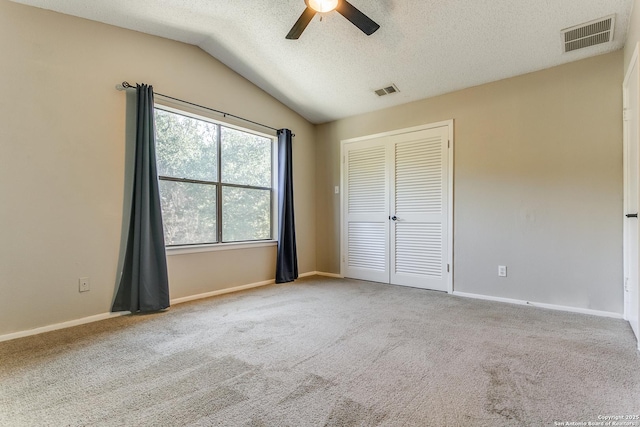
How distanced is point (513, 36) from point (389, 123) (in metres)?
1.72

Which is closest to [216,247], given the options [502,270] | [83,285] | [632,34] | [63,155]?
[83,285]

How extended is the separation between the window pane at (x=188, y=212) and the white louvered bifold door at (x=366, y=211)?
1.99 metres

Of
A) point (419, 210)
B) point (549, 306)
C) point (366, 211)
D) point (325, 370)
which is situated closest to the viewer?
point (325, 370)

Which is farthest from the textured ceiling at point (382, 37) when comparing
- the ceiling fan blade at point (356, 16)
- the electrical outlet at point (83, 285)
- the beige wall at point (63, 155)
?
the electrical outlet at point (83, 285)

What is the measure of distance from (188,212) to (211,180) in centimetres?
47

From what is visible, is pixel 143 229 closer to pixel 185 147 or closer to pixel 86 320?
pixel 86 320

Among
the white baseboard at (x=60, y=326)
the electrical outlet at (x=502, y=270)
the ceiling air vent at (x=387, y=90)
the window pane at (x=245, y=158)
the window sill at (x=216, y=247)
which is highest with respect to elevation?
the ceiling air vent at (x=387, y=90)

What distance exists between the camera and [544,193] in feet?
10.4

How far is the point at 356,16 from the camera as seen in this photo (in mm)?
2285

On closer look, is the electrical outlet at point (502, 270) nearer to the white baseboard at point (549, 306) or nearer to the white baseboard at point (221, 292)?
the white baseboard at point (549, 306)

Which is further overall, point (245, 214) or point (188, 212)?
point (245, 214)

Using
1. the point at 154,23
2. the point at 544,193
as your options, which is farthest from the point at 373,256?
the point at 154,23

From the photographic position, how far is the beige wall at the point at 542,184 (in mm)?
2896

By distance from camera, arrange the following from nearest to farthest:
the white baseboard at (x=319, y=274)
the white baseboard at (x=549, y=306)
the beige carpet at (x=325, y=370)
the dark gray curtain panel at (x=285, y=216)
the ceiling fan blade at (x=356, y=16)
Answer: the beige carpet at (x=325, y=370), the ceiling fan blade at (x=356, y=16), the white baseboard at (x=549, y=306), the dark gray curtain panel at (x=285, y=216), the white baseboard at (x=319, y=274)
